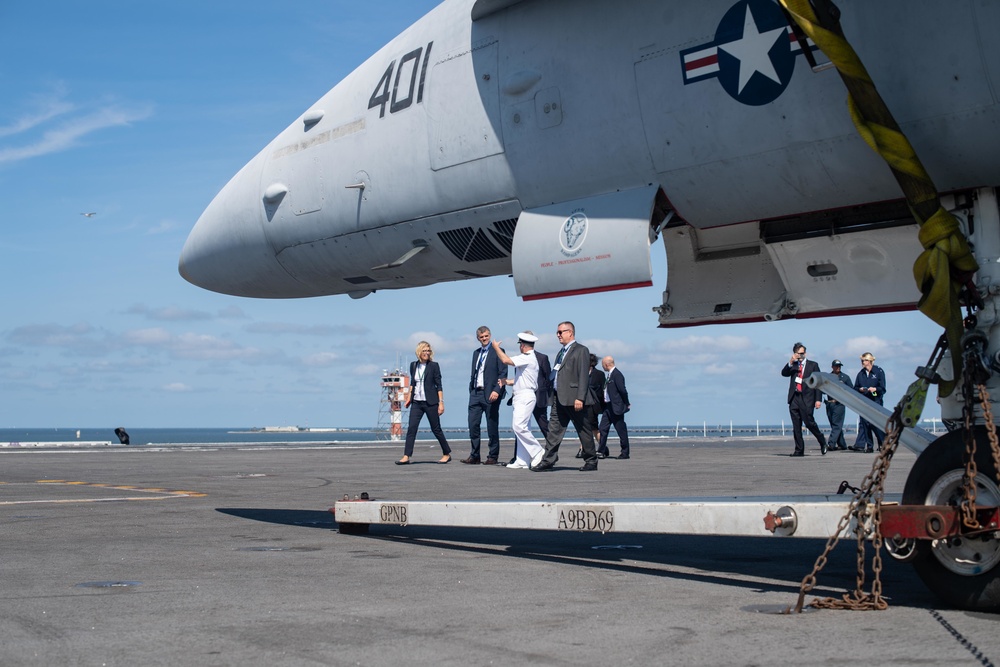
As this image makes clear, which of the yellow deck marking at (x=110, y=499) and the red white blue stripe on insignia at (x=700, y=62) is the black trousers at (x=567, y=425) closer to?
the yellow deck marking at (x=110, y=499)

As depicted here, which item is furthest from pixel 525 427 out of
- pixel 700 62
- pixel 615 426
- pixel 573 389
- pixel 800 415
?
pixel 700 62

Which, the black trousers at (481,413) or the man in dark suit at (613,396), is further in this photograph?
the man in dark suit at (613,396)

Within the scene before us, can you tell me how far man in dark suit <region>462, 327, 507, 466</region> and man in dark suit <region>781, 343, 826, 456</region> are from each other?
659 centimetres

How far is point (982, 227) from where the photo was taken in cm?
511

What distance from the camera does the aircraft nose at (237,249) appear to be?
29.2ft

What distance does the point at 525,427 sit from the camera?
14977mm

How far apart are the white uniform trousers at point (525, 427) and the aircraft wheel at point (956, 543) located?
10414mm

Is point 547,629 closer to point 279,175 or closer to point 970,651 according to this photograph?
point 970,651

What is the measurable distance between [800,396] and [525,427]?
8309 millimetres

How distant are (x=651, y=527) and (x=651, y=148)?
7.18 ft

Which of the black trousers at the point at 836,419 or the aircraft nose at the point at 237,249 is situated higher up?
the aircraft nose at the point at 237,249

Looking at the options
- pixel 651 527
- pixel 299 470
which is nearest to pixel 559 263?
pixel 651 527

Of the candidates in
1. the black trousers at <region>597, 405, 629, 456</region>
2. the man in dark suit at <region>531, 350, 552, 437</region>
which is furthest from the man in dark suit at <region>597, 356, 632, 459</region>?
the man in dark suit at <region>531, 350, 552, 437</region>

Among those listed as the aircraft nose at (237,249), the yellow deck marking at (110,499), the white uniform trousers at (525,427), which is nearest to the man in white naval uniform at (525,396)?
the white uniform trousers at (525,427)
